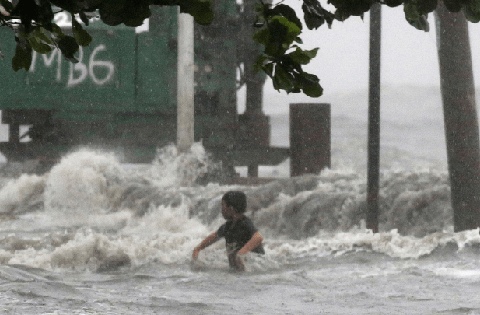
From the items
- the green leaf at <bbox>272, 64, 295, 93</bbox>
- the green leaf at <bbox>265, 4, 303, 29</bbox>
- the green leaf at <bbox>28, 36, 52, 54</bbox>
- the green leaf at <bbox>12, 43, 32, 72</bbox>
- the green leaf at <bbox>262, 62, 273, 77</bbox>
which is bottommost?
the green leaf at <bbox>272, 64, 295, 93</bbox>

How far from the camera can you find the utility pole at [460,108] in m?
7.45

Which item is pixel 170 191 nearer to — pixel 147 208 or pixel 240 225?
pixel 147 208

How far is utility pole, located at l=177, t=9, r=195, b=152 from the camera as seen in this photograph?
12.7 metres

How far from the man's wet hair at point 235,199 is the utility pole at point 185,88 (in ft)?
18.8

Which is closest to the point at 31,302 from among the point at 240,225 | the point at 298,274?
the point at 240,225

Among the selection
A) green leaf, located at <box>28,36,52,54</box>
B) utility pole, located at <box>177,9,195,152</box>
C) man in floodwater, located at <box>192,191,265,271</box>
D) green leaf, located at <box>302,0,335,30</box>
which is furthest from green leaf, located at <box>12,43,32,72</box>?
utility pole, located at <box>177,9,195,152</box>

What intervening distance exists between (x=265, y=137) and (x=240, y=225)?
6864mm

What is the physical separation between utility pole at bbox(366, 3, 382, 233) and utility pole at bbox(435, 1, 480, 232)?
2.36 feet

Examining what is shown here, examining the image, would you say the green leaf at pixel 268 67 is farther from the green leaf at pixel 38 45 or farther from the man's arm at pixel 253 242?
the man's arm at pixel 253 242

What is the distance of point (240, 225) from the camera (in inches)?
286

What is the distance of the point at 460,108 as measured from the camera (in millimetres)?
7449

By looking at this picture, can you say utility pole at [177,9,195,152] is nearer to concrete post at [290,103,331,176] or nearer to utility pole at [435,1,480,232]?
concrete post at [290,103,331,176]

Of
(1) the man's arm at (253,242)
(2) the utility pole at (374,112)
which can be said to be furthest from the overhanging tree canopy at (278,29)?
(2) the utility pole at (374,112)

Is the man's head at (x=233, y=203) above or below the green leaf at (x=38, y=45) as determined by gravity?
below
